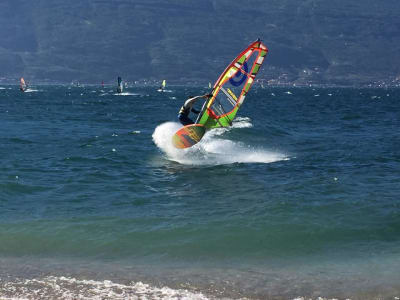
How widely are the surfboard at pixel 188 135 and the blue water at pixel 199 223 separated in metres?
0.44

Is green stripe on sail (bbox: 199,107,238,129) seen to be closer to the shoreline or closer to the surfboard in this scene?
the surfboard

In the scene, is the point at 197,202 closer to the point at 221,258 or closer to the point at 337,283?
the point at 221,258

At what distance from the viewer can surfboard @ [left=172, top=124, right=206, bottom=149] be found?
794 inches

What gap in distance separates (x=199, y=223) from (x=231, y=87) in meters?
12.5

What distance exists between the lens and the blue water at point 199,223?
866 cm

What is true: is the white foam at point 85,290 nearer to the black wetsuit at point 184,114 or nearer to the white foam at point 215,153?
the white foam at point 215,153

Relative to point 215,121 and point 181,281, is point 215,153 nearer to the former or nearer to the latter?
point 215,121

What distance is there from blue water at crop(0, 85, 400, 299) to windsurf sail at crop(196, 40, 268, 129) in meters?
1.27

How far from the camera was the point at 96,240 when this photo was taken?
10.9 metres

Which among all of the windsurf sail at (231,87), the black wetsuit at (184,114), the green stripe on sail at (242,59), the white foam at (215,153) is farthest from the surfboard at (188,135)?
the green stripe on sail at (242,59)

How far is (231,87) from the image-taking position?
23641mm

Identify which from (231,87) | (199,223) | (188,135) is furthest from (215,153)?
(199,223)

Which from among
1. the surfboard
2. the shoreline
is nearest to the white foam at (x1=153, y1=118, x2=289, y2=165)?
the surfboard

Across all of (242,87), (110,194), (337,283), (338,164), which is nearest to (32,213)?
(110,194)
